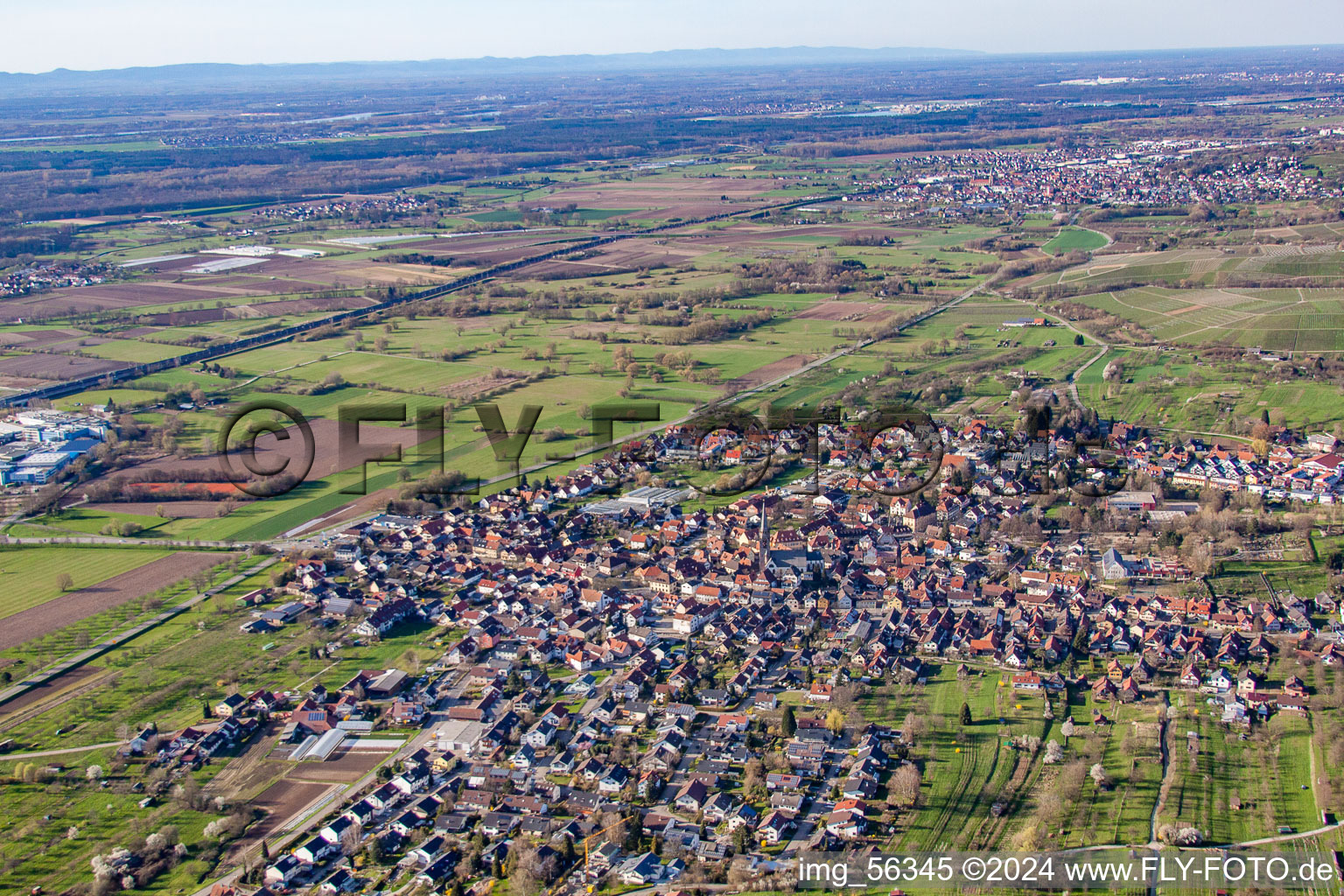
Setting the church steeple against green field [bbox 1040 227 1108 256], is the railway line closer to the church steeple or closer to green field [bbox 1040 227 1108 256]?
green field [bbox 1040 227 1108 256]

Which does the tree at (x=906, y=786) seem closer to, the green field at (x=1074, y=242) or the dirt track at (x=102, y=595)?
the dirt track at (x=102, y=595)

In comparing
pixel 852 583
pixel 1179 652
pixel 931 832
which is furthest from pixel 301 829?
pixel 1179 652

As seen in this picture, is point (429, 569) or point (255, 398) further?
point (255, 398)

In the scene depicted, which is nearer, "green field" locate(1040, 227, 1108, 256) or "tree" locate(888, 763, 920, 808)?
"tree" locate(888, 763, 920, 808)

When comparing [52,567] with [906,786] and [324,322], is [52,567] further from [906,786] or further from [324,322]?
[324,322]

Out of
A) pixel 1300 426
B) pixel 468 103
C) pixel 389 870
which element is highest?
pixel 468 103

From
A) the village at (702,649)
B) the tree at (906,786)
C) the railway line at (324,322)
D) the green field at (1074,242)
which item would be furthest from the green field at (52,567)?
the green field at (1074,242)

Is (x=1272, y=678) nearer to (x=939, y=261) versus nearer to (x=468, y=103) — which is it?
(x=939, y=261)

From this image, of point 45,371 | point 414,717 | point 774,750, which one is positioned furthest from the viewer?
point 45,371
